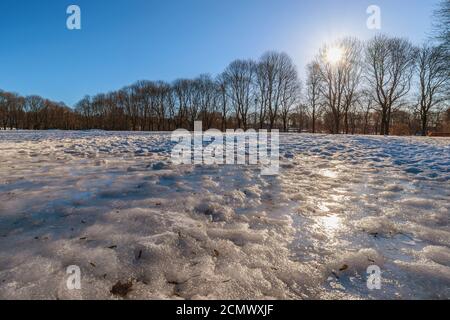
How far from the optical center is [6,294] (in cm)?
168

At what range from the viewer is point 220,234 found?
2.64 meters

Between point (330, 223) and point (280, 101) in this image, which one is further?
point (280, 101)

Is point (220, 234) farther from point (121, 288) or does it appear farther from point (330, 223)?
point (330, 223)

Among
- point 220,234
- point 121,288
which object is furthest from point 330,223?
point 121,288

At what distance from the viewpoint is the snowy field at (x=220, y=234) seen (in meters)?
1.87

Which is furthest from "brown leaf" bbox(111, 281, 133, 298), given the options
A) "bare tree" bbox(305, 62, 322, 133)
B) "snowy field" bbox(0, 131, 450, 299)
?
"bare tree" bbox(305, 62, 322, 133)

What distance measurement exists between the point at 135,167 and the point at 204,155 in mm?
2238

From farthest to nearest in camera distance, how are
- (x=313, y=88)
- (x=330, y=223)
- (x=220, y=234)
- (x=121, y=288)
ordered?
(x=313, y=88)
(x=330, y=223)
(x=220, y=234)
(x=121, y=288)

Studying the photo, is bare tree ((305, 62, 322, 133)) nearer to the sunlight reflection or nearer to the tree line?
the tree line

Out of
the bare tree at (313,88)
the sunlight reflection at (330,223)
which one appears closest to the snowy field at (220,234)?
the sunlight reflection at (330,223)

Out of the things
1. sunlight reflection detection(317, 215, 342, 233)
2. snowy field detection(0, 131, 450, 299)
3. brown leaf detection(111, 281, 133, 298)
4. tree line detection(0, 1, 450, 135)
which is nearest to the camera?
brown leaf detection(111, 281, 133, 298)

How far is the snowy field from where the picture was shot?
187 cm

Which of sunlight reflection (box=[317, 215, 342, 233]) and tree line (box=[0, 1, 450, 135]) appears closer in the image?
sunlight reflection (box=[317, 215, 342, 233])

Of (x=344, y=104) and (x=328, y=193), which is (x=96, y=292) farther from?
(x=344, y=104)
